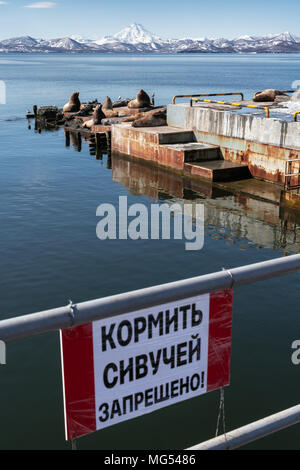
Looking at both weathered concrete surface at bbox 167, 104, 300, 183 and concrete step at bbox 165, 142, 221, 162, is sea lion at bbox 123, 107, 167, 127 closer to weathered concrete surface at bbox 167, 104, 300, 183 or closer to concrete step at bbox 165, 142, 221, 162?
weathered concrete surface at bbox 167, 104, 300, 183

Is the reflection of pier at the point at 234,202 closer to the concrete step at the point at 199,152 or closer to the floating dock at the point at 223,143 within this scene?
the floating dock at the point at 223,143

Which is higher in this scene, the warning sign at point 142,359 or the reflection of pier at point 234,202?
the warning sign at point 142,359

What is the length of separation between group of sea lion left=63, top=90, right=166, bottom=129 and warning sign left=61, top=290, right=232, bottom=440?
28.9 metres

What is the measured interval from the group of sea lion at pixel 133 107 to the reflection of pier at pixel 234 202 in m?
3.38

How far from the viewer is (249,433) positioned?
2.77m

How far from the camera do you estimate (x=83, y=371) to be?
2.51 m

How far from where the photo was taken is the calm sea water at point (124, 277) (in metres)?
8.37

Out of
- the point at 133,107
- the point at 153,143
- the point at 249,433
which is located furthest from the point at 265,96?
the point at 249,433

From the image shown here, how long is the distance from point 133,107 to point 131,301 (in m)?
44.1

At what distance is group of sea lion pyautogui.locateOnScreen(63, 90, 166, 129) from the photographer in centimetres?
3103

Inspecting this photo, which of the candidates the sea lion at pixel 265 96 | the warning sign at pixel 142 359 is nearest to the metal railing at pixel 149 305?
the warning sign at pixel 142 359

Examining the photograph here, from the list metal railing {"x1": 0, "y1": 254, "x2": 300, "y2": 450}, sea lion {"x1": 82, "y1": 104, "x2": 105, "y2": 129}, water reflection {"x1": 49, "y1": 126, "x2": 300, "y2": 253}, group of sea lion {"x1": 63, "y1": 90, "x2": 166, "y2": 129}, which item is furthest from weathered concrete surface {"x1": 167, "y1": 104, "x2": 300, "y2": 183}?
metal railing {"x1": 0, "y1": 254, "x2": 300, "y2": 450}

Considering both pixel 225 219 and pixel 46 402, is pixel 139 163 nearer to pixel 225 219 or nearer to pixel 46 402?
pixel 225 219
